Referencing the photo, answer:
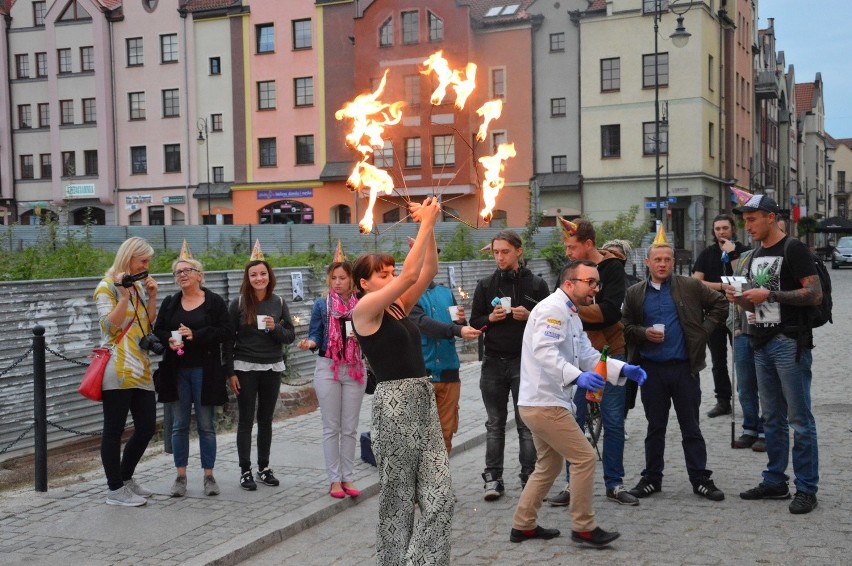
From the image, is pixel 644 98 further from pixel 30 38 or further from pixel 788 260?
pixel 788 260

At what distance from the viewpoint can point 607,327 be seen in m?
7.67

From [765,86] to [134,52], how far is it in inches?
1519

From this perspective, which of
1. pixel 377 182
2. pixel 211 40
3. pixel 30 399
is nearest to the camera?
pixel 377 182

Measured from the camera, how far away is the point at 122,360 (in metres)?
7.48

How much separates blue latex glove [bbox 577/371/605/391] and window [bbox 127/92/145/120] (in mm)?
53529

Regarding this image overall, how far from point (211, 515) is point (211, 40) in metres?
50.9

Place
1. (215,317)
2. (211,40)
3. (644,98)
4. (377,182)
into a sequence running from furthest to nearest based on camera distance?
(211,40) < (644,98) < (215,317) < (377,182)

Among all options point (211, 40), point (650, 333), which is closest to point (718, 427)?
point (650, 333)

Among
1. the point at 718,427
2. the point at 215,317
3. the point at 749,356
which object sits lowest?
the point at 718,427

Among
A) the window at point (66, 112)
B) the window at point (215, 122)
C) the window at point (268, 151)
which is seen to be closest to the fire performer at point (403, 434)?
the window at point (268, 151)

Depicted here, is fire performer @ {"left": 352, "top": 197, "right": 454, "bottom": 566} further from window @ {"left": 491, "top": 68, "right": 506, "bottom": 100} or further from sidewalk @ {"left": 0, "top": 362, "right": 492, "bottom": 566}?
window @ {"left": 491, "top": 68, "right": 506, "bottom": 100}

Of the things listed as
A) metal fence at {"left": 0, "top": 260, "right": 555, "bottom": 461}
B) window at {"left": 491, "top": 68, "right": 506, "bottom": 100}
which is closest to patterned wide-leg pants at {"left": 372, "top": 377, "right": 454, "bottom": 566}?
metal fence at {"left": 0, "top": 260, "right": 555, "bottom": 461}

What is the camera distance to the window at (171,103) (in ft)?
182

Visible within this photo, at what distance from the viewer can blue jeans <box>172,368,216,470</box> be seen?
310 inches
